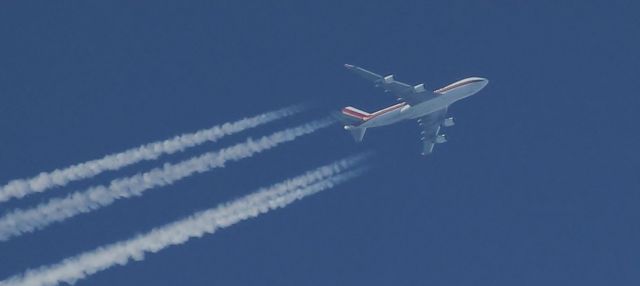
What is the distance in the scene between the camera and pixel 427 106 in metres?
140

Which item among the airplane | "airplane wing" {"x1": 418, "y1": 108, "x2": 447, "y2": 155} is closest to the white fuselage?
the airplane

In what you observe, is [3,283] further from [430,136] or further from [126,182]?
[430,136]

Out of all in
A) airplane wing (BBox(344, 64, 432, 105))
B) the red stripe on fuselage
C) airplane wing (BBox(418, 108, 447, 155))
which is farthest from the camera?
airplane wing (BBox(418, 108, 447, 155))

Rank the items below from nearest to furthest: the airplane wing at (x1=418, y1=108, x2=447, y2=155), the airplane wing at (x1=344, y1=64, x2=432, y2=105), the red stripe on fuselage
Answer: the airplane wing at (x1=344, y1=64, x2=432, y2=105)
the red stripe on fuselage
the airplane wing at (x1=418, y1=108, x2=447, y2=155)

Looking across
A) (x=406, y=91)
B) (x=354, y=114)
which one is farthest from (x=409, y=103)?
(x=354, y=114)

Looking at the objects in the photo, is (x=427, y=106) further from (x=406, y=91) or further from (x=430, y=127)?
(x=430, y=127)

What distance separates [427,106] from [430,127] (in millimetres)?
11394

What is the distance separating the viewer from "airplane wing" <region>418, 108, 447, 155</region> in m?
150

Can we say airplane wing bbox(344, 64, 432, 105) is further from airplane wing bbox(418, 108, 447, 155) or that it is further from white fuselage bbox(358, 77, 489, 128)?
airplane wing bbox(418, 108, 447, 155)

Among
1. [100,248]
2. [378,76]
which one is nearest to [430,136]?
[378,76]

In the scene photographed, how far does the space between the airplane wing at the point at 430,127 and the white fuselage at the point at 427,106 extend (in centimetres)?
903

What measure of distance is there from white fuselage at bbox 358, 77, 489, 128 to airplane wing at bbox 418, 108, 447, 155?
29.6 feet

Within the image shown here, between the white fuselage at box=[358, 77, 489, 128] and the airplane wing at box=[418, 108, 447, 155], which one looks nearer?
the white fuselage at box=[358, 77, 489, 128]

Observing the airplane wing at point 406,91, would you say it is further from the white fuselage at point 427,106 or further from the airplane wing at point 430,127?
the airplane wing at point 430,127
